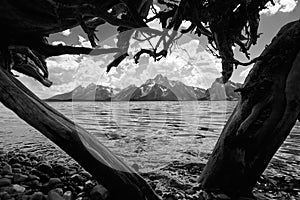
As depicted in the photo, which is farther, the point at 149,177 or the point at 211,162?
the point at 149,177

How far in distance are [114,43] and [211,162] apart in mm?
3000

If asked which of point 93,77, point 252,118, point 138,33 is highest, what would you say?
point 138,33

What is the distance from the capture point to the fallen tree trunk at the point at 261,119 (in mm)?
3238

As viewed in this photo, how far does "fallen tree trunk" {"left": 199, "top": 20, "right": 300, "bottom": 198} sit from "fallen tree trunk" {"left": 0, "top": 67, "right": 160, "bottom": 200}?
1240 millimetres

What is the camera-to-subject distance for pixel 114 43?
4.85 m

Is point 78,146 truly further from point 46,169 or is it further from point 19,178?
point 46,169

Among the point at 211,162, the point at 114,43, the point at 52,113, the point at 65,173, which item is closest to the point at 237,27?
the point at 114,43

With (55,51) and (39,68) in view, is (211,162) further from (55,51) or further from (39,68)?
(39,68)

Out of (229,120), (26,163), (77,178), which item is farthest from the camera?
(26,163)

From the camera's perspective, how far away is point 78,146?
289 cm

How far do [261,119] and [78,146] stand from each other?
2512 mm

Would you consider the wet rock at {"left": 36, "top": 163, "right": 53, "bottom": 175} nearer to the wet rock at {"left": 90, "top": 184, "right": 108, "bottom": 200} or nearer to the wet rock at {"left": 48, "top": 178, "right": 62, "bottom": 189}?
the wet rock at {"left": 48, "top": 178, "right": 62, "bottom": 189}

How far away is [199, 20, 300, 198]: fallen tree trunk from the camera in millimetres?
3238

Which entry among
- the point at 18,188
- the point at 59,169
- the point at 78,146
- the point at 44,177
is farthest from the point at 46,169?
the point at 78,146
